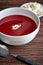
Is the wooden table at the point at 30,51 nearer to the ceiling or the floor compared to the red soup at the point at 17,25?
nearer to the floor

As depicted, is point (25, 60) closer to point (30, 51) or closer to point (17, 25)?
point (30, 51)

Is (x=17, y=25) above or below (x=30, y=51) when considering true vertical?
above

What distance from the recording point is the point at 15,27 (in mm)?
849

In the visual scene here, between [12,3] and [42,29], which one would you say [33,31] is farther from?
[12,3]

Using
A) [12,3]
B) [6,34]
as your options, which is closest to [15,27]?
[6,34]

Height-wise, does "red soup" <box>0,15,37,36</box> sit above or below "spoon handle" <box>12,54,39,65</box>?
above

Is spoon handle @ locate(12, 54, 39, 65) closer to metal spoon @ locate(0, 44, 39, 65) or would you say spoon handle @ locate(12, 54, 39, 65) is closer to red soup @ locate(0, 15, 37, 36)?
metal spoon @ locate(0, 44, 39, 65)

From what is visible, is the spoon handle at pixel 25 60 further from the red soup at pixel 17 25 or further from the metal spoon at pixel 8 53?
the red soup at pixel 17 25

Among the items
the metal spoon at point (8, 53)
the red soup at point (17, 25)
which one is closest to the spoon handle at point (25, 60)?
the metal spoon at point (8, 53)

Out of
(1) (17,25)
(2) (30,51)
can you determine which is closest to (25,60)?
(2) (30,51)

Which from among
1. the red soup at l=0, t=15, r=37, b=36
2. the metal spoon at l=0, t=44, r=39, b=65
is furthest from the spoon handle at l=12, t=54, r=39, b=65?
the red soup at l=0, t=15, r=37, b=36

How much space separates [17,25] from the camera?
0.86 metres

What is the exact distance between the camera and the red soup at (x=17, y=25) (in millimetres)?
833

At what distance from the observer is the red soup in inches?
32.8
